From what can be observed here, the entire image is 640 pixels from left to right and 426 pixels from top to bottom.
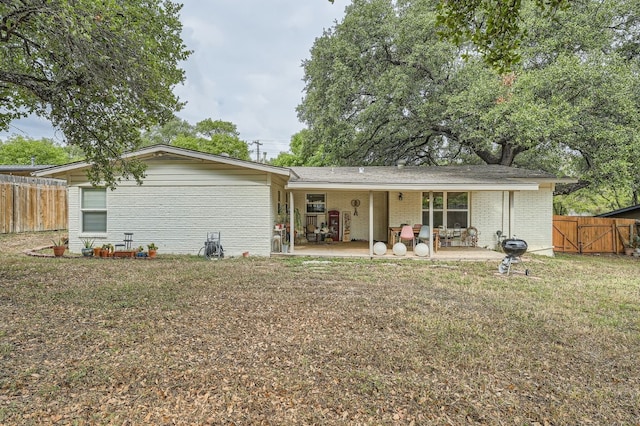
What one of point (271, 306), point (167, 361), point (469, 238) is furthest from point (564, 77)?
point (167, 361)

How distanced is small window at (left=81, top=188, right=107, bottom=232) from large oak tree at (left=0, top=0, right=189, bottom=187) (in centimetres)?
316

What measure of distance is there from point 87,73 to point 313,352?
5.30 m

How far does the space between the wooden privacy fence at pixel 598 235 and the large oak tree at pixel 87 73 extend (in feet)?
47.8

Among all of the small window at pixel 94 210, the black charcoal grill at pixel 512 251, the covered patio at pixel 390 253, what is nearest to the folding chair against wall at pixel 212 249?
the covered patio at pixel 390 253

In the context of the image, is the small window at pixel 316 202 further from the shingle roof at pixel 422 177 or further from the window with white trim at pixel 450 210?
the window with white trim at pixel 450 210

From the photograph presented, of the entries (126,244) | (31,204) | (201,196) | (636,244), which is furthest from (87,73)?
(636,244)

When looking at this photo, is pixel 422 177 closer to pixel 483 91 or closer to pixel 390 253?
pixel 390 253

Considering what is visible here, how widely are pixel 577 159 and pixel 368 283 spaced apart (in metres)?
11.9

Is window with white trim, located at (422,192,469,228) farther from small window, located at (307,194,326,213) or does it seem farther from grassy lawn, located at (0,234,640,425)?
grassy lawn, located at (0,234,640,425)

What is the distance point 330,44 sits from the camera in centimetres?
1527

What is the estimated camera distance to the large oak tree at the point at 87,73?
4.68 metres

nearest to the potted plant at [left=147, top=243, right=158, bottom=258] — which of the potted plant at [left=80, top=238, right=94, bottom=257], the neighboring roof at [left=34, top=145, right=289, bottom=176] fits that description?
the potted plant at [left=80, top=238, right=94, bottom=257]

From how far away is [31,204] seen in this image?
14.5 m

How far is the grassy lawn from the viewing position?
262 centimetres
